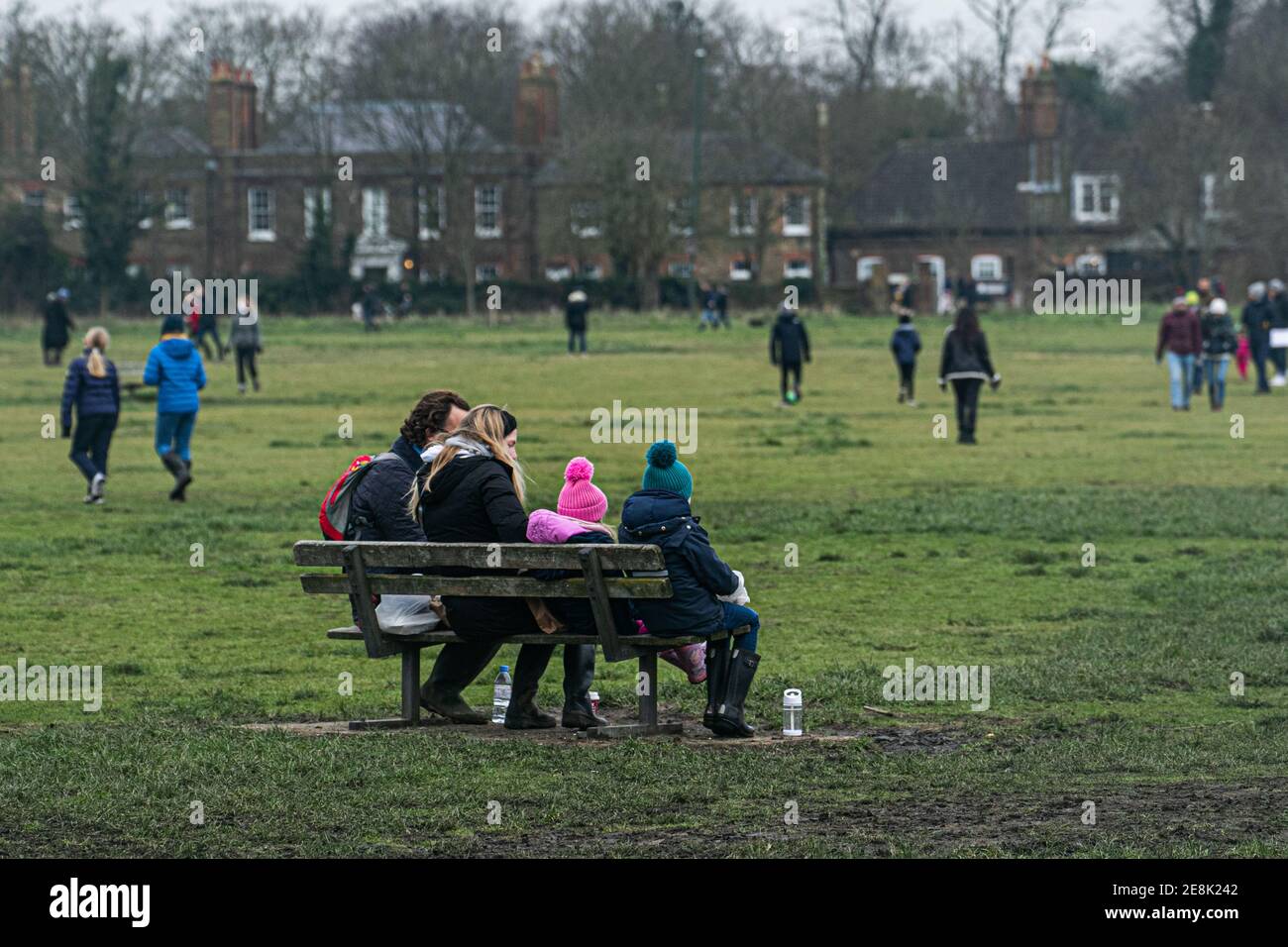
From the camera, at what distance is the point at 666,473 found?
385 inches

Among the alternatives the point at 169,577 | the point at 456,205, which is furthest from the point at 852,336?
the point at 169,577

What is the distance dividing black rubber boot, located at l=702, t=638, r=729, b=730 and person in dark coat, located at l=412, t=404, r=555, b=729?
757 millimetres

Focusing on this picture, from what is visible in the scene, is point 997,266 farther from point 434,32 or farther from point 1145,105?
point 434,32

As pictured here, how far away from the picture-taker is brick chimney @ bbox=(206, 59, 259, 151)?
8325 cm

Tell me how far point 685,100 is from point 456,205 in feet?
44.6

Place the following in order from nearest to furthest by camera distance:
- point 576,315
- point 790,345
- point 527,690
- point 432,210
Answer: point 527,690, point 790,345, point 576,315, point 432,210

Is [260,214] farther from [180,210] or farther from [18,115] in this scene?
[18,115]

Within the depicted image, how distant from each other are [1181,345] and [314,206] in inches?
2197

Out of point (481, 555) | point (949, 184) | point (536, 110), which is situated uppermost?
point (536, 110)

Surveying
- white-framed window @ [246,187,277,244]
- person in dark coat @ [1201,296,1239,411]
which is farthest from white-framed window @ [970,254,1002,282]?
person in dark coat @ [1201,296,1239,411]

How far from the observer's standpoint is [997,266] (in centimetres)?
8862

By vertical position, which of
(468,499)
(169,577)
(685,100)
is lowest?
(169,577)

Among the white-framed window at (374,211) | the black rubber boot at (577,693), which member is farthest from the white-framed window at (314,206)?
the black rubber boot at (577,693)

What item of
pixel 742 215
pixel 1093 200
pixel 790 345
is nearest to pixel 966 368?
pixel 790 345
